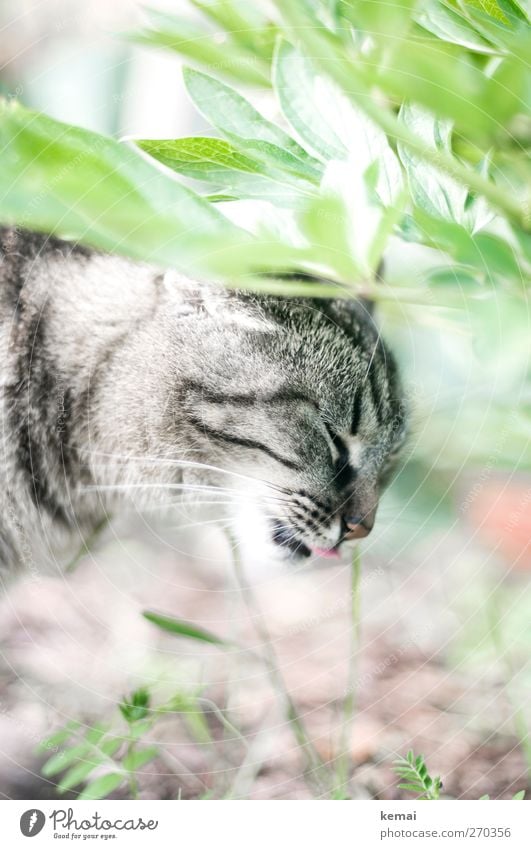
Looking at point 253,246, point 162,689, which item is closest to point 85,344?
point 162,689

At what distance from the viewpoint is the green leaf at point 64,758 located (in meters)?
0.56

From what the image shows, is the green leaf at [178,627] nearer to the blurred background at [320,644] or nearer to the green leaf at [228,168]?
the blurred background at [320,644]

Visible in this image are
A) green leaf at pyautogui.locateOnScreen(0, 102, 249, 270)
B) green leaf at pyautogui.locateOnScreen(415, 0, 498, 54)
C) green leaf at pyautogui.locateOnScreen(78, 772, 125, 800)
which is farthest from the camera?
green leaf at pyautogui.locateOnScreen(78, 772, 125, 800)

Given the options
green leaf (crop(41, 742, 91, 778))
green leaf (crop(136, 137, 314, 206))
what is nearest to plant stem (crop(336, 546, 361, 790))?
green leaf (crop(41, 742, 91, 778))

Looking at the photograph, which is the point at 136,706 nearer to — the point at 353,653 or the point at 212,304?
the point at 353,653

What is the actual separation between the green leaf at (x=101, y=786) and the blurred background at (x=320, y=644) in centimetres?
3

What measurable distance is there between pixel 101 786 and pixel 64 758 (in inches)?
1.5

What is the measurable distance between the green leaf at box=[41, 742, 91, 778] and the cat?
16 cm

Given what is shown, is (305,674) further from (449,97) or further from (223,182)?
(449,97)

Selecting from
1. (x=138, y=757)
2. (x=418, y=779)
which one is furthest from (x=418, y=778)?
(x=138, y=757)

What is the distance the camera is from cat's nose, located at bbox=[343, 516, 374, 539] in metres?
0.62

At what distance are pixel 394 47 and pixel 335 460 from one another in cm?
41

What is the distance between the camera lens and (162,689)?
1.98 feet

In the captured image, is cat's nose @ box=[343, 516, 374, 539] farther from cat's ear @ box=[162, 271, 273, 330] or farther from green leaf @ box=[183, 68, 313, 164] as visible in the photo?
green leaf @ box=[183, 68, 313, 164]
